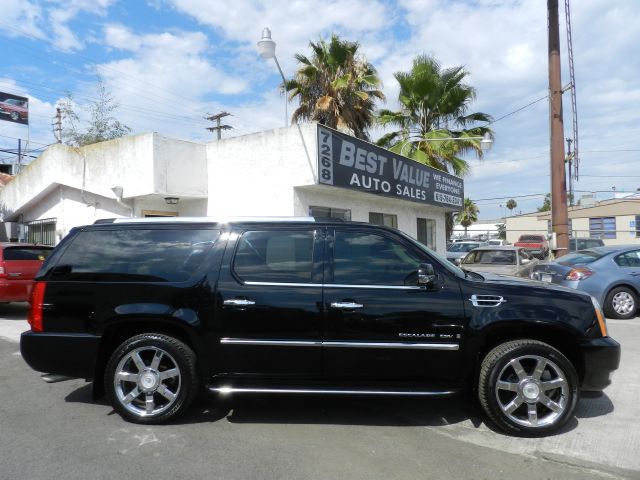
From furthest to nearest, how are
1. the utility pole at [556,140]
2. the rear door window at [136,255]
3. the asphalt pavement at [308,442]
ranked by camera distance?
the utility pole at [556,140], the rear door window at [136,255], the asphalt pavement at [308,442]

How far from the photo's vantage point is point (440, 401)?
4676mm

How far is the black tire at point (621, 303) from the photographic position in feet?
29.6

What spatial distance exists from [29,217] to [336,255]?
13999 mm

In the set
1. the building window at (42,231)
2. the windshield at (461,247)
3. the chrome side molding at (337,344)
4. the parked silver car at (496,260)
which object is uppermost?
the building window at (42,231)

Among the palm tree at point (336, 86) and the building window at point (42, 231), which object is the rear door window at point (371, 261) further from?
the palm tree at point (336, 86)

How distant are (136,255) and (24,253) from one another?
21.7 ft

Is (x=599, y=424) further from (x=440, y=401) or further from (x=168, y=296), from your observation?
(x=168, y=296)

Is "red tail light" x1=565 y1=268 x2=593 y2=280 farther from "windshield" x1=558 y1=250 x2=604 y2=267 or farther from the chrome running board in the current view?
the chrome running board

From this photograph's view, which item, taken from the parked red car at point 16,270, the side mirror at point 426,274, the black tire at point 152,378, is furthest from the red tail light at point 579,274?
the parked red car at point 16,270

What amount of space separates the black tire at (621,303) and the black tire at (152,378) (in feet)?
27.0

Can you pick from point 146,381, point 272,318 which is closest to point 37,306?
point 146,381

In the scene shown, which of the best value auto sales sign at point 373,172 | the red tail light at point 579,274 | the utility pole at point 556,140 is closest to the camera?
the red tail light at point 579,274

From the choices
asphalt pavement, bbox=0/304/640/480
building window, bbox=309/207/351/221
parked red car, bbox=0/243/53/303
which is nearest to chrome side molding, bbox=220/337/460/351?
asphalt pavement, bbox=0/304/640/480

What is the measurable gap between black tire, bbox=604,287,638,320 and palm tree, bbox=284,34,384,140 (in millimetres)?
12074
